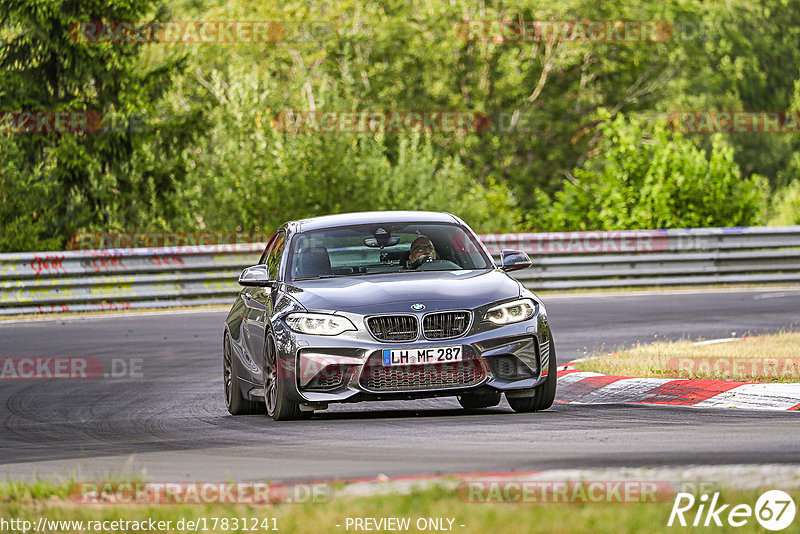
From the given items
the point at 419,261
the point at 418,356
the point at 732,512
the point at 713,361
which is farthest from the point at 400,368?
the point at 732,512

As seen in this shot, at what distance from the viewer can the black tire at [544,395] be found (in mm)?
10258

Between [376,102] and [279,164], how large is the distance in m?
22.0

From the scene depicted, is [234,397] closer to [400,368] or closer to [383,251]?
[383,251]

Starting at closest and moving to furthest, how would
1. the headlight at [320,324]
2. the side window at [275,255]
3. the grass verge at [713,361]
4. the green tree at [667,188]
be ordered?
the headlight at [320,324], the grass verge at [713,361], the side window at [275,255], the green tree at [667,188]

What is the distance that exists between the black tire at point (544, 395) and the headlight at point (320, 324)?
1.34 meters

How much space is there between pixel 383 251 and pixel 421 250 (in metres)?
0.29

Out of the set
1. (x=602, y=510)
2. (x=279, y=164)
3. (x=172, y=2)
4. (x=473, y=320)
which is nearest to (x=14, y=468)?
(x=473, y=320)

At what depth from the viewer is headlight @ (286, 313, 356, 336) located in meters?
9.91

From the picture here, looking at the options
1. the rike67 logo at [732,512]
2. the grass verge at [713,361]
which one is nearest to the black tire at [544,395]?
the grass verge at [713,361]

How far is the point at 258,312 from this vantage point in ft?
36.7

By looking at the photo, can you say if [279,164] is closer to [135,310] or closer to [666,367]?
[135,310]

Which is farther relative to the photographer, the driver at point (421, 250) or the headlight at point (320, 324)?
the driver at point (421, 250)

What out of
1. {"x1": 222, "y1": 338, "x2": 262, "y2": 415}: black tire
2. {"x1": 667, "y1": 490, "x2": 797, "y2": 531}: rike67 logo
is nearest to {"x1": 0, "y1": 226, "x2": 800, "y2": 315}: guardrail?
{"x1": 222, "y1": 338, "x2": 262, "y2": 415}: black tire

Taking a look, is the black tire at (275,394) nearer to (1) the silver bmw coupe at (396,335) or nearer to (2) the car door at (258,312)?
(1) the silver bmw coupe at (396,335)
